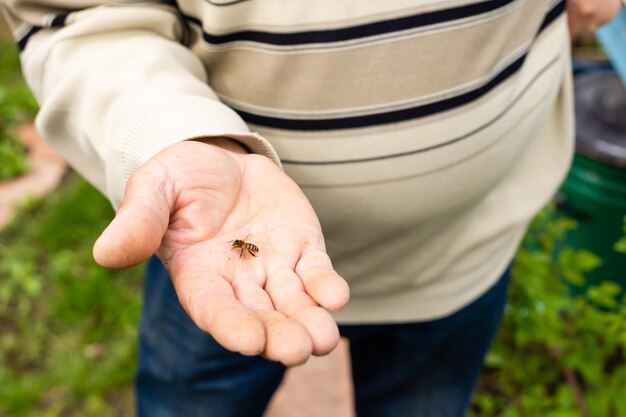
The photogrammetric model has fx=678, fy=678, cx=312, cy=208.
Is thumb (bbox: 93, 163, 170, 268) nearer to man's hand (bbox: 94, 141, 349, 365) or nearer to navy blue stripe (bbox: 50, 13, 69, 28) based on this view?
man's hand (bbox: 94, 141, 349, 365)

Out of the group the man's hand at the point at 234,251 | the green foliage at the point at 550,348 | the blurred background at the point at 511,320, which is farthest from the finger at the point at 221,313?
the blurred background at the point at 511,320

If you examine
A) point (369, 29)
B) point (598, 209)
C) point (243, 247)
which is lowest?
point (598, 209)

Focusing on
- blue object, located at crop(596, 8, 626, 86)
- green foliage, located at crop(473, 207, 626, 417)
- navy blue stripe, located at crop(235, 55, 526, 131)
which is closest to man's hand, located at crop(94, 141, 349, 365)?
navy blue stripe, located at crop(235, 55, 526, 131)

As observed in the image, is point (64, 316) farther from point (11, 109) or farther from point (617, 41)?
point (617, 41)

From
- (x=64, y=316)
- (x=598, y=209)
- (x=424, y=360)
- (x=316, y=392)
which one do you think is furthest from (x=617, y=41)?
(x=64, y=316)

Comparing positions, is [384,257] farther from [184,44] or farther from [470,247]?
[184,44]

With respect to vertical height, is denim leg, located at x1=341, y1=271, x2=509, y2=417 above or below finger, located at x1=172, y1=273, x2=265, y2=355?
below

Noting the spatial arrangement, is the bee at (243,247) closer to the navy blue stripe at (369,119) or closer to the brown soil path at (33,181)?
the navy blue stripe at (369,119)
